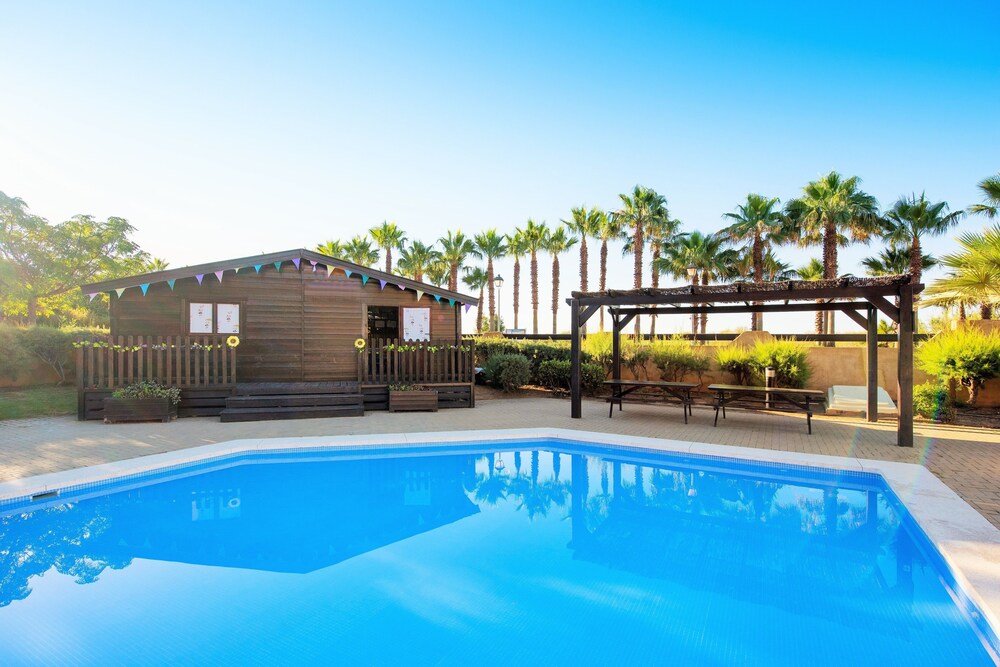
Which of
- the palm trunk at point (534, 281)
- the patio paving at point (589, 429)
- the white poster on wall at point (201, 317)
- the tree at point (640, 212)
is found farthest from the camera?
the palm trunk at point (534, 281)

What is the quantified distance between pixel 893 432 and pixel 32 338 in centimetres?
1874

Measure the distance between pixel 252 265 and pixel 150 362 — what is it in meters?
2.92

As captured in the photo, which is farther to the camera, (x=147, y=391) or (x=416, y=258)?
(x=416, y=258)

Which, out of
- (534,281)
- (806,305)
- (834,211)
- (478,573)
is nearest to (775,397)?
(806,305)

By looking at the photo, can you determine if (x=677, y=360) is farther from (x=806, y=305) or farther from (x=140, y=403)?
(x=140, y=403)

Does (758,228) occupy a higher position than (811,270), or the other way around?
(758,228)

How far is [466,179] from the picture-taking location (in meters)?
16.0

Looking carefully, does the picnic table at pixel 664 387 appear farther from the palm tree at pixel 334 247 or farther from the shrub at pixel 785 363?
the palm tree at pixel 334 247

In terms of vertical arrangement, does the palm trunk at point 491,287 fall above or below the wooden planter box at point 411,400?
above

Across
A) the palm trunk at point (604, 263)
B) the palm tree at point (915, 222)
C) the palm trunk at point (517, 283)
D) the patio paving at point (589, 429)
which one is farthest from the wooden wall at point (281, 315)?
the palm trunk at point (517, 283)

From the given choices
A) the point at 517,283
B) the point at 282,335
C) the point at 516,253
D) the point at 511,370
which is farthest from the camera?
the point at 517,283

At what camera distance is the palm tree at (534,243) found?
36.1m

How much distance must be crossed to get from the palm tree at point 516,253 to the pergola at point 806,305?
2639 centimetres

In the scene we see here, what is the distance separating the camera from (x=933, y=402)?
375 inches
